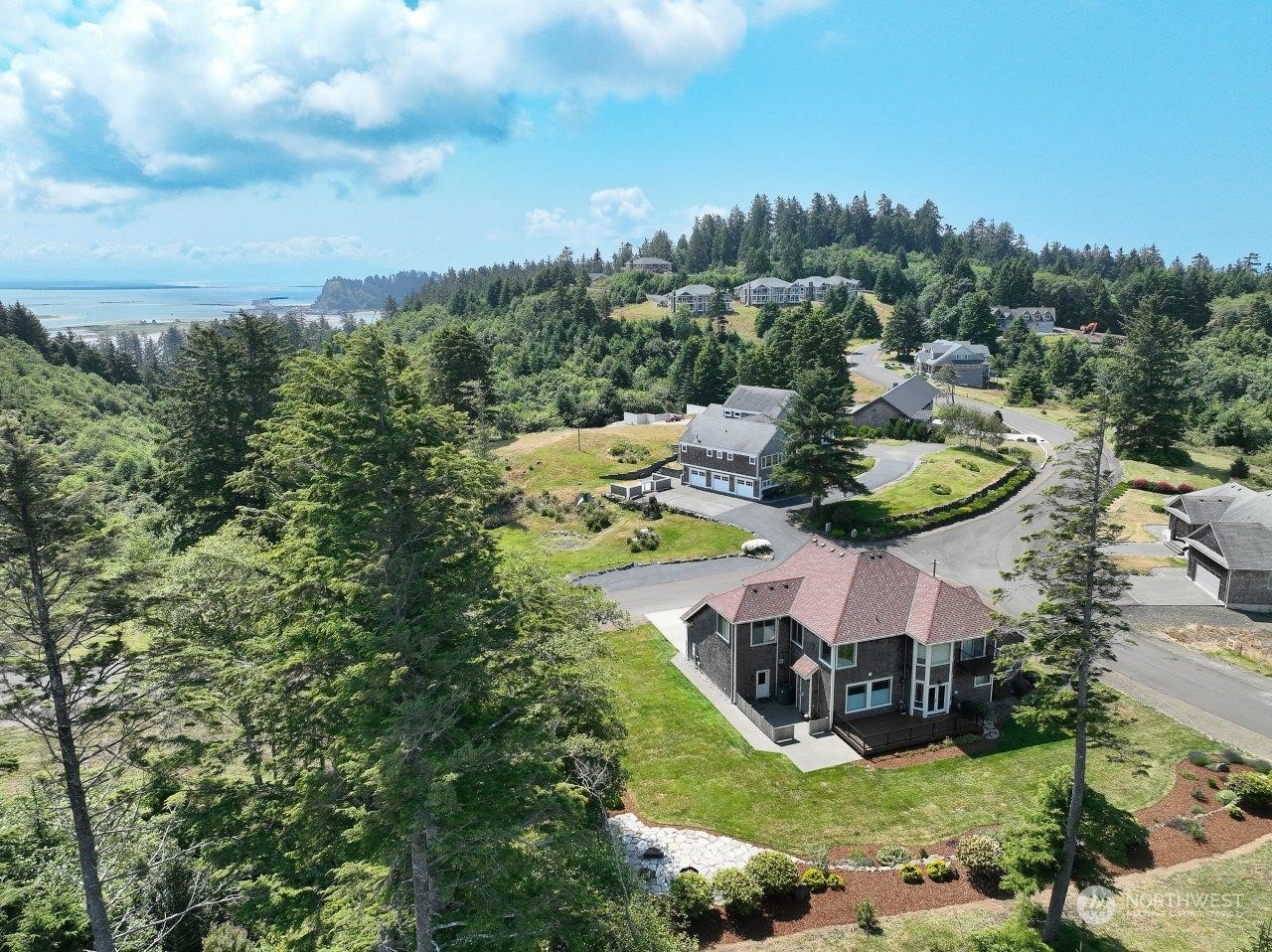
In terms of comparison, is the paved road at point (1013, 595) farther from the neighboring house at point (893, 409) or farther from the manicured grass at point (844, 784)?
the neighboring house at point (893, 409)

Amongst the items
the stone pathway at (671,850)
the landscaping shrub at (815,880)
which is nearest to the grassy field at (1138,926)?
the landscaping shrub at (815,880)

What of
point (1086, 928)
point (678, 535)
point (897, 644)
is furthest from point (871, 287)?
point (1086, 928)

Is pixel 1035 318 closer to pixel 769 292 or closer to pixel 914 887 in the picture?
pixel 769 292

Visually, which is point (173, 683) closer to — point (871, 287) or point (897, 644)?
point (897, 644)

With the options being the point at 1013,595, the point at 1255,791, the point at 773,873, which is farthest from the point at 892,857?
the point at 1013,595

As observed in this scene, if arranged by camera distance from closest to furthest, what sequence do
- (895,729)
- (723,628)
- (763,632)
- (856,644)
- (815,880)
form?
(815,880) < (895,729) < (856,644) < (763,632) < (723,628)

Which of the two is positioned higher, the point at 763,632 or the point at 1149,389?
the point at 1149,389
